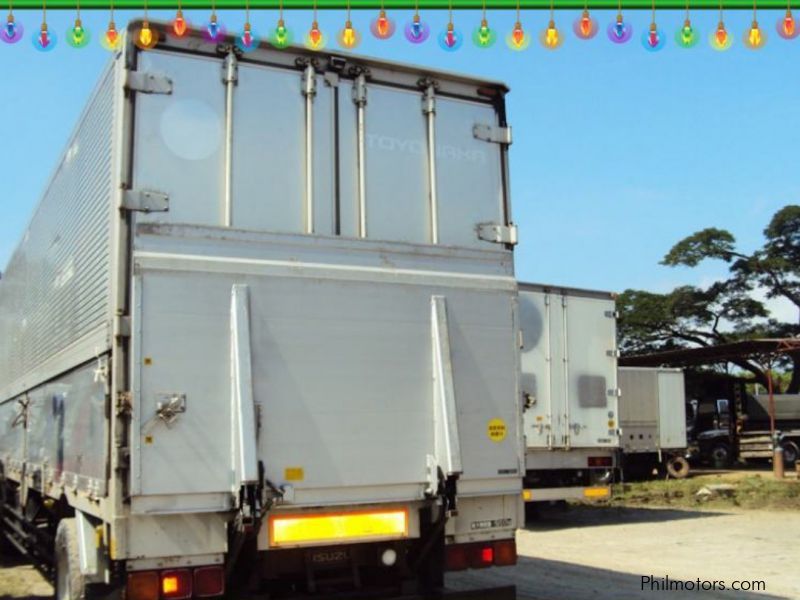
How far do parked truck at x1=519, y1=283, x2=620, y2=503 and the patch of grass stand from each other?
3.81 meters

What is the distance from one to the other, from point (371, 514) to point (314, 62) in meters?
3.16

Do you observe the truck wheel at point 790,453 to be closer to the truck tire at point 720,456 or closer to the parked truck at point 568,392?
the truck tire at point 720,456

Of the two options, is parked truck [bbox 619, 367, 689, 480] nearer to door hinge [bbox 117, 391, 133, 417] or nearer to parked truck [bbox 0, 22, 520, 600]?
parked truck [bbox 0, 22, 520, 600]

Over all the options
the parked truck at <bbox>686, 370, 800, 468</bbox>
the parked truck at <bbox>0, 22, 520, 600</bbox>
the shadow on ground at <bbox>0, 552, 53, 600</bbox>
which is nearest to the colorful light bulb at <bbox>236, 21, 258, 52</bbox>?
the parked truck at <bbox>0, 22, 520, 600</bbox>

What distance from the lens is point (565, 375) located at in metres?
15.2

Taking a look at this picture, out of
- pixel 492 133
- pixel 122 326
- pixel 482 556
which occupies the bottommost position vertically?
pixel 482 556

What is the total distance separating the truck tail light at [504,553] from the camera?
651 cm

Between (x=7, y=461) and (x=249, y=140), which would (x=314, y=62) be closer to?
(x=249, y=140)

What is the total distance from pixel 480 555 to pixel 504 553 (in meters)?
0.22

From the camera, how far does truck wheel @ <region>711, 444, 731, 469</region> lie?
29500mm

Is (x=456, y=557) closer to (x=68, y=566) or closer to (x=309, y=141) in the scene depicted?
(x=68, y=566)

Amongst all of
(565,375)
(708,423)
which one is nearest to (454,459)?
(565,375)

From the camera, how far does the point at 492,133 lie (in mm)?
7012

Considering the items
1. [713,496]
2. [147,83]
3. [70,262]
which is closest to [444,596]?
[70,262]
